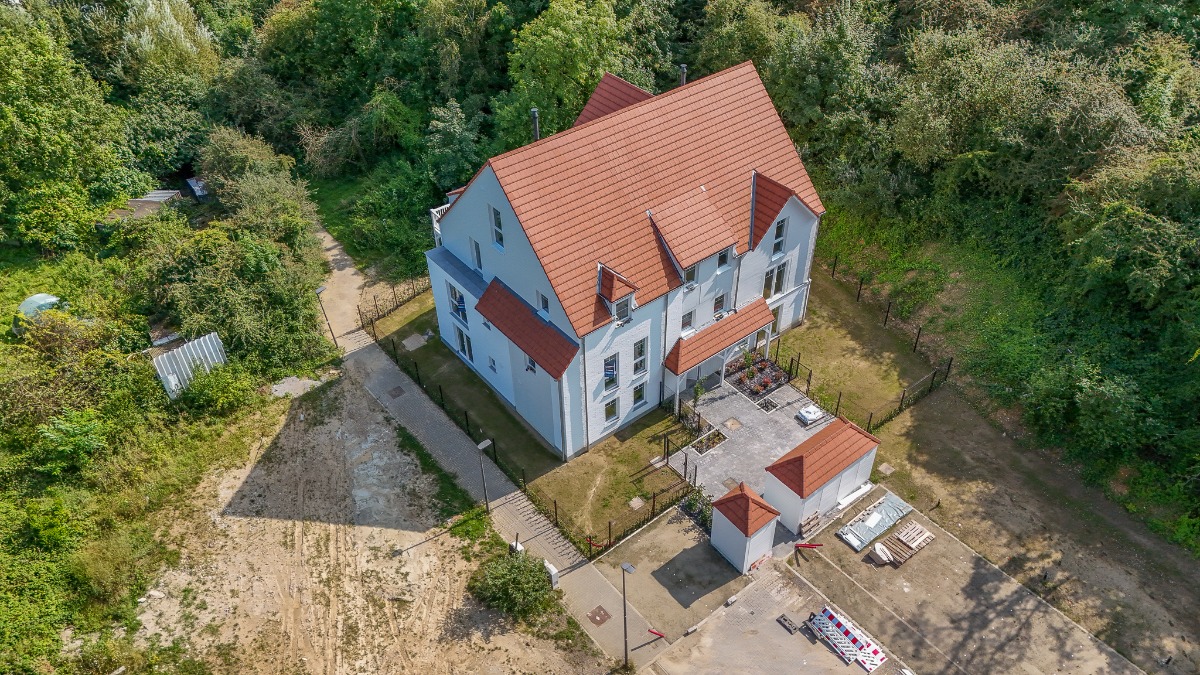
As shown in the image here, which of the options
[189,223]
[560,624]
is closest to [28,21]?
[189,223]

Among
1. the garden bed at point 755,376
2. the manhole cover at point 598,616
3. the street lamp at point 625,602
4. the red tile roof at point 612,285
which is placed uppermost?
the red tile roof at point 612,285

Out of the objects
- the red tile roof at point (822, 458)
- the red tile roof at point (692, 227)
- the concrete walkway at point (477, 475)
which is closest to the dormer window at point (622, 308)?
the red tile roof at point (692, 227)

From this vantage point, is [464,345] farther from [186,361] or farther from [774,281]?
[774,281]

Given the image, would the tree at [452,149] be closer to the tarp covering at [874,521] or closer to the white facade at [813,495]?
the white facade at [813,495]

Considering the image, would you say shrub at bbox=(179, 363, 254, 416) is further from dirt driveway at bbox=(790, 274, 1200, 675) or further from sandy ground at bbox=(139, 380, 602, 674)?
dirt driveway at bbox=(790, 274, 1200, 675)

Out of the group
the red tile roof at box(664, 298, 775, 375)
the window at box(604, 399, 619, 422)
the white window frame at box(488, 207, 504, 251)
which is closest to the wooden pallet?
the red tile roof at box(664, 298, 775, 375)

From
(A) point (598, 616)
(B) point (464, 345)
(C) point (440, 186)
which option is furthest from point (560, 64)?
(A) point (598, 616)
